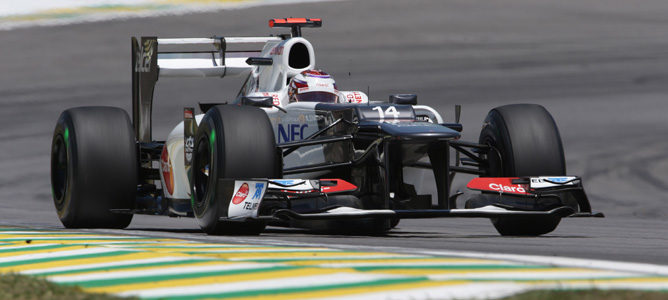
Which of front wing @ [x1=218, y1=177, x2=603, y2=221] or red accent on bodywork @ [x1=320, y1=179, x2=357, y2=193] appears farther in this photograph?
red accent on bodywork @ [x1=320, y1=179, x2=357, y2=193]

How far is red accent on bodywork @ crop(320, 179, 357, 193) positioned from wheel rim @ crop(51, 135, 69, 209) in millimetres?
3780

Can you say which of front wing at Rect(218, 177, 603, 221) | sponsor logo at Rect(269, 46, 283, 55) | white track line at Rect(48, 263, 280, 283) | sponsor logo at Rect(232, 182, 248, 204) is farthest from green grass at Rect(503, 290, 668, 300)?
sponsor logo at Rect(269, 46, 283, 55)

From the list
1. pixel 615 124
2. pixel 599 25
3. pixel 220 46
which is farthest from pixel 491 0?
pixel 220 46

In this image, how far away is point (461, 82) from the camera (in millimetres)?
33594

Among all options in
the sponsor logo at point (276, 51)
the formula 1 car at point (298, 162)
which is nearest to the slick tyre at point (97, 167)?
the formula 1 car at point (298, 162)

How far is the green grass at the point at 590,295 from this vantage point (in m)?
5.93

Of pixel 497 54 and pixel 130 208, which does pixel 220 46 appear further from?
pixel 497 54

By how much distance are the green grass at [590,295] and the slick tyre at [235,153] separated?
17.1ft

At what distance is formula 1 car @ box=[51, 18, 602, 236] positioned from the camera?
11000 millimetres

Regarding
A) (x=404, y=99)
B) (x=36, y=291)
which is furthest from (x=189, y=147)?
(x=36, y=291)

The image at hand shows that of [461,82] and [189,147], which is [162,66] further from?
[461,82]

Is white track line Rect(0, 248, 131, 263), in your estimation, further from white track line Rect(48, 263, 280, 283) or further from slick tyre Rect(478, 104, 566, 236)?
slick tyre Rect(478, 104, 566, 236)

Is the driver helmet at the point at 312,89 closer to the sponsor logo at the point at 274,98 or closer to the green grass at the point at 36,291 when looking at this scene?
the sponsor logo at the point at 274,98

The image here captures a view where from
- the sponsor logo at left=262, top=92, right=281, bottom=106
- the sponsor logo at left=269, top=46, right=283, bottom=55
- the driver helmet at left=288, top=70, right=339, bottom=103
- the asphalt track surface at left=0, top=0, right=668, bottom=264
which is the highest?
the sponsor logo at left=269, top=46, right=283, bottom=55
